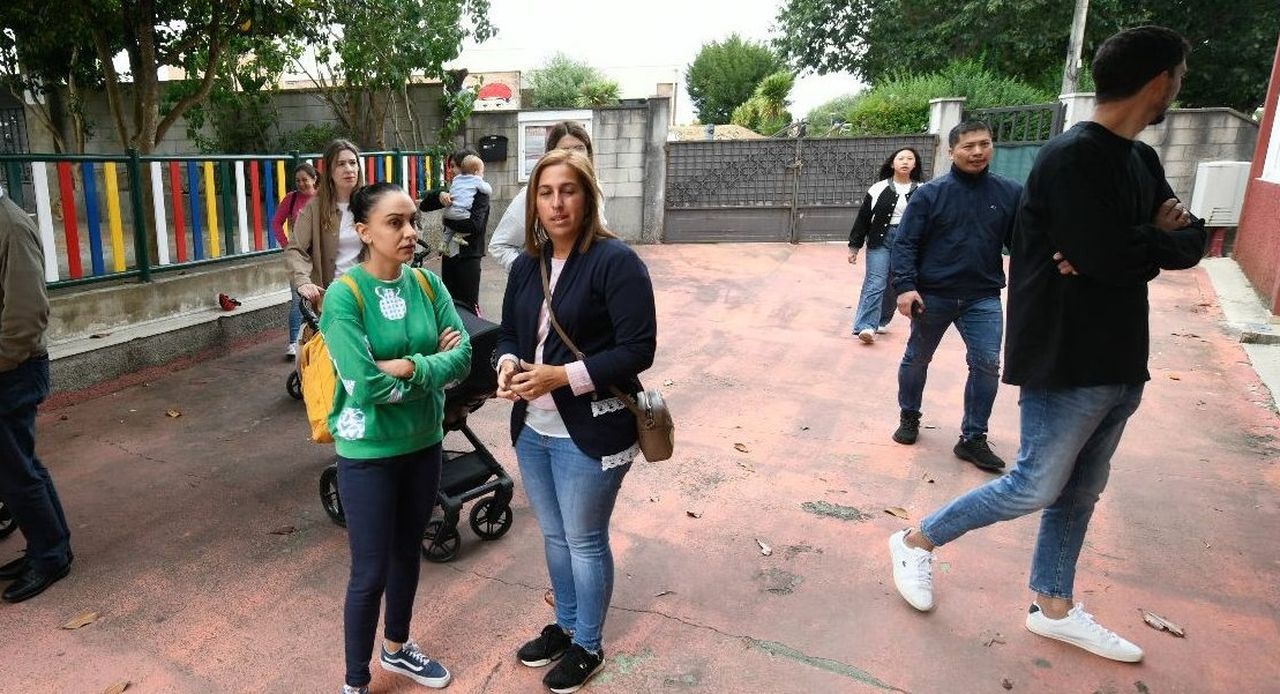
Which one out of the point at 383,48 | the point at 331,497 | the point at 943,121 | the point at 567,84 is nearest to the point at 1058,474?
the point at 331,497

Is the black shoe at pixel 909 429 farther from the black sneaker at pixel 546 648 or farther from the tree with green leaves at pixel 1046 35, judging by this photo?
the tree with green leaves at pixel 1046 35

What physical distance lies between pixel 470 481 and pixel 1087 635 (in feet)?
7.71

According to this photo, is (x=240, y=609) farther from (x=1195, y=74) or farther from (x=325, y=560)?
(x=1195, y=74)

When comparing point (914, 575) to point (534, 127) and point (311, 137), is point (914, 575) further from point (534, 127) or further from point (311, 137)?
point (311, 137)

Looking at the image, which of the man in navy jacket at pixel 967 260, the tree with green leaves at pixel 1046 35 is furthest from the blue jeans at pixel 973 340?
the tree with green leaves at pixel 1046 35

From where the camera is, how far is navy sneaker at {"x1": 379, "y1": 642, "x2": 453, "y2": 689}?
100 inches

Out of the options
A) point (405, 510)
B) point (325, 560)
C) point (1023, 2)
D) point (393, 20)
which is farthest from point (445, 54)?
point (1023, 2)

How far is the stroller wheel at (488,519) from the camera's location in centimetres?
346

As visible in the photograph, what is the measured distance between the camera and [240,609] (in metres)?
2.98

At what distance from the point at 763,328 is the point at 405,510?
5.45 m

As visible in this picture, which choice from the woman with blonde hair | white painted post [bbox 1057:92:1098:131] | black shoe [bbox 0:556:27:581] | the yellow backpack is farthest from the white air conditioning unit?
black shoe [bbox 0:556:27:581]

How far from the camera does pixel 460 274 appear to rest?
6.48 metres

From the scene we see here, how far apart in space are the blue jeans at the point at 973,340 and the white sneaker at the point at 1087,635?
164cm

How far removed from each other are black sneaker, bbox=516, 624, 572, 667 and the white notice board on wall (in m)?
9.83
